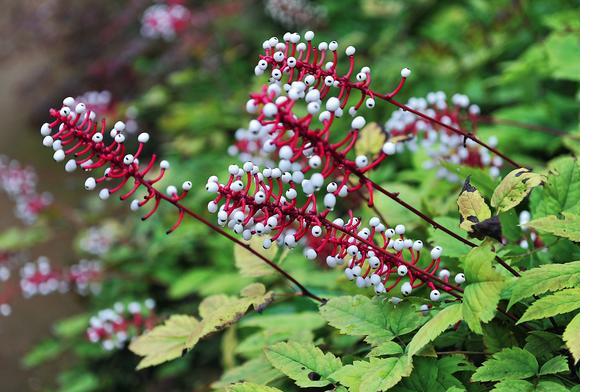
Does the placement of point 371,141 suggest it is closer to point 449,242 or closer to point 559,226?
point 449,242

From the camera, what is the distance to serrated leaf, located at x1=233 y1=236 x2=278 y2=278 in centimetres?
172

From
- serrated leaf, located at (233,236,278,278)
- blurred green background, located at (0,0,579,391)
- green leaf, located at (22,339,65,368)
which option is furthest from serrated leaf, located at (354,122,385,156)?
green leaf, located at (22,339,65,368)

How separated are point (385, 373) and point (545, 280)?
37cm

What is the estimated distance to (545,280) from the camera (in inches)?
52.1

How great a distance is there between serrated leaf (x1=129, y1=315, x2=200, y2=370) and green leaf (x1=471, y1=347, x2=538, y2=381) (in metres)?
0.71

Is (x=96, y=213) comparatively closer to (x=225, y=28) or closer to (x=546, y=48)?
(x=225, y=28)

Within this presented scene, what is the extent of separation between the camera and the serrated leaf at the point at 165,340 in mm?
1650

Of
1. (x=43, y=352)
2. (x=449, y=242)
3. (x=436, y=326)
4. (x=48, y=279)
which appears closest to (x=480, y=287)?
(x=436, y=326)

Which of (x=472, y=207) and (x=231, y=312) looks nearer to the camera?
(x=472, y=207)

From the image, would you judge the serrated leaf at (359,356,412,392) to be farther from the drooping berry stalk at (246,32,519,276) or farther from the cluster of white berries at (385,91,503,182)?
the cluster of white berries at (385,91,503,182)

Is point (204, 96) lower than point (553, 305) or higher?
higher

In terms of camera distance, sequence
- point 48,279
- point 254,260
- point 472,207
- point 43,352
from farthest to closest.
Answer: point 43,352 < point 48,279 < point 254,260 < point 472,207

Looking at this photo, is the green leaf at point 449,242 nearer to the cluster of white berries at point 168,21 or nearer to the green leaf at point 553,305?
the green leaf at point 553,305

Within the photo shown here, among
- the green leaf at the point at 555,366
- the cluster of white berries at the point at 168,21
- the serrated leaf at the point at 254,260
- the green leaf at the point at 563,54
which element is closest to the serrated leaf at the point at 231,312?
the serrated leaf at the point at 254,260
